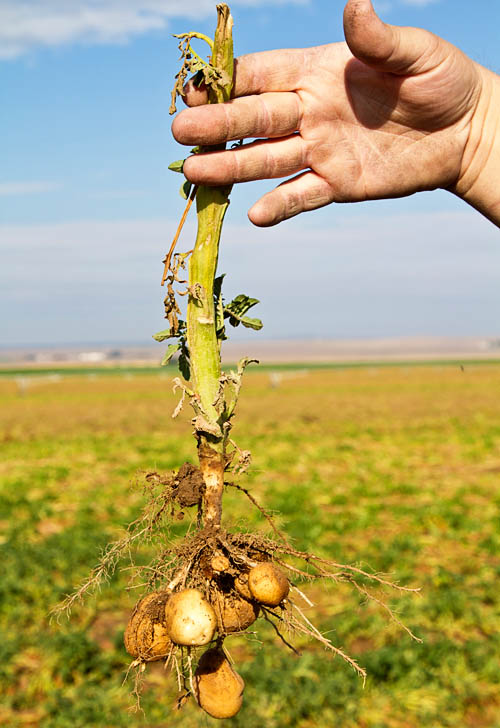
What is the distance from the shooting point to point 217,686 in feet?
6.82

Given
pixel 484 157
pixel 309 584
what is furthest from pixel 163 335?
pixel 309 584

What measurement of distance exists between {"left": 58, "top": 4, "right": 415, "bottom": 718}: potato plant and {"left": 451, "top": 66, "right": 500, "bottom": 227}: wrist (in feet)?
3.80

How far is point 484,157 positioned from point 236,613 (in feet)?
6.72

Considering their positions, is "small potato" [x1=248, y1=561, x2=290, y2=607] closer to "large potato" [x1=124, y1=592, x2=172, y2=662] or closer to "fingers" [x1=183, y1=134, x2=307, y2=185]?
"large potato" [x1=124, y1=592, x2=172, y2=662]

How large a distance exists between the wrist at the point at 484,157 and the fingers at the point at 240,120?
799 millimetres

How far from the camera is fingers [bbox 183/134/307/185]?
1807 millimetres

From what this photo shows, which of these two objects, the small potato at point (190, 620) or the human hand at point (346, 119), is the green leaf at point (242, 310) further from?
the small potato at point (190, 620)

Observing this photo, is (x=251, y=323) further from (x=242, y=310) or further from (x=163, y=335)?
(x=163, y=335)

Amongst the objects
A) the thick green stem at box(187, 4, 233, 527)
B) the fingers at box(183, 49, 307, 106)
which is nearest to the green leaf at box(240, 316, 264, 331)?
the thick green stem at box(187, 4, 233, 527)

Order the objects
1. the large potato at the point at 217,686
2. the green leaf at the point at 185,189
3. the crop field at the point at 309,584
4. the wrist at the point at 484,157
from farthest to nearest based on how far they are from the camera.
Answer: the crop field at the point at 309,584, the wrist at the point at 484,157, the large potato at the point at 217,686, the green leaf at the point at 185,189

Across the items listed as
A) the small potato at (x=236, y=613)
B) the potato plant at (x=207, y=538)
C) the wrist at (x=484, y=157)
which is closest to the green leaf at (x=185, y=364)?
the potato plant at (x=207, y=538)

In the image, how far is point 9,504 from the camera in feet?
42.1

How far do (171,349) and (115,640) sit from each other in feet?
20.7

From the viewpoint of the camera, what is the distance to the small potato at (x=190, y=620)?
183 cm
